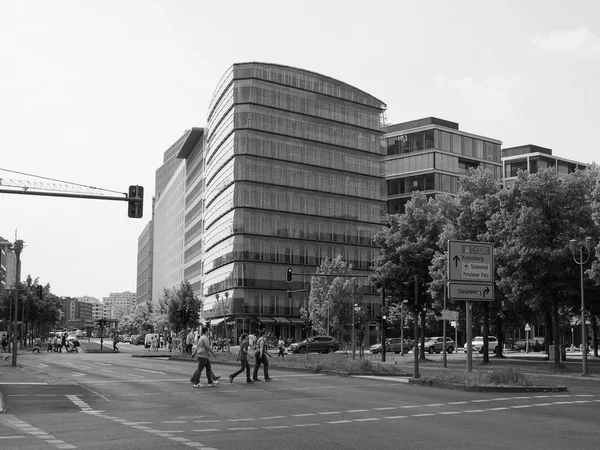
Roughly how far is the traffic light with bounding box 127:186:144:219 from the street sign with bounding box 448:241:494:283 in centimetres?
1045

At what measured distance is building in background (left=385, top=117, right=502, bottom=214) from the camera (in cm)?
10488

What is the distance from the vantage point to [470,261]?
87.1ft

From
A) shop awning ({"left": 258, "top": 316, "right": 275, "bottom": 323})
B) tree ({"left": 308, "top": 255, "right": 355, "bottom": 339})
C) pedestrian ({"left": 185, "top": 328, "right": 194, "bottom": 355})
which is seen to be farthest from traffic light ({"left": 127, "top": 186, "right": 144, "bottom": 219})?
shop awning ({"left": 258, "top": 316, "right": 275, "bottom": 323})

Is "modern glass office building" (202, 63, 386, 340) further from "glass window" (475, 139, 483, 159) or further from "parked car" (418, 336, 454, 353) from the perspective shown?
"parked car" (418, 336, 454, 353)

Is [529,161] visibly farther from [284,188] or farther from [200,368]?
[200,368]

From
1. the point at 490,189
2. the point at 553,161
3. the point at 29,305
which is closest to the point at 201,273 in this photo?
the point at 29,305

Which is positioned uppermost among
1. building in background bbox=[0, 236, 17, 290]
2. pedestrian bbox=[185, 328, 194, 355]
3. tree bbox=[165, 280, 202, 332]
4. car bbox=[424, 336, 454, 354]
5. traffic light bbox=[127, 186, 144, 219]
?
building in background bbox=[0, 236, 17, 290]

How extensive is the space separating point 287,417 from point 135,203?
11.9 meters

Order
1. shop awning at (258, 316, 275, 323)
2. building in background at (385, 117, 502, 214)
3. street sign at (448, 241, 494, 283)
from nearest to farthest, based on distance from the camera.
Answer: street sign at (448, 241, 494, 283), shop awning at (258, 316, 275, 323), building in background at (385, 117, 502, 214)

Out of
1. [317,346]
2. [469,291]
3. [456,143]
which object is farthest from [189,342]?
[456,143]

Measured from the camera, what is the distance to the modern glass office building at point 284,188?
96.6 metres

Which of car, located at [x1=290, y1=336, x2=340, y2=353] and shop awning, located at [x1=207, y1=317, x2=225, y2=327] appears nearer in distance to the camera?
car, located at [x1=290, y1=336, x2=340, y2=353]

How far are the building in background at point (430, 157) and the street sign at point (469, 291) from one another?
7760cm

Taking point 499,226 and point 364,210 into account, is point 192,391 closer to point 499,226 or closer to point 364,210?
point 499,226
